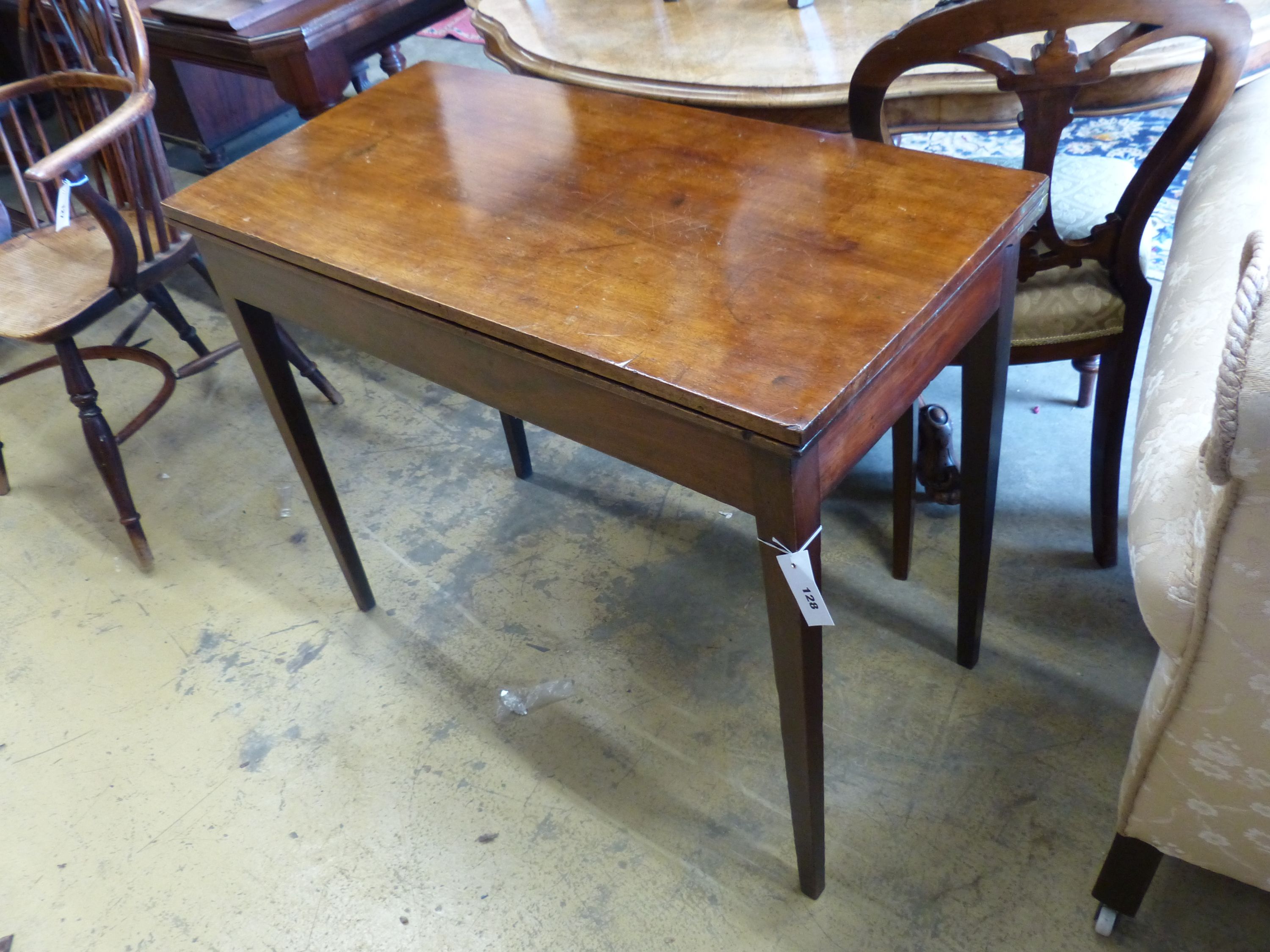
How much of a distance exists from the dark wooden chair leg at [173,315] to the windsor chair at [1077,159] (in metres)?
1.53

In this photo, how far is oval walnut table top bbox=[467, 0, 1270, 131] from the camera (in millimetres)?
1260

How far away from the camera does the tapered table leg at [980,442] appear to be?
1.10m

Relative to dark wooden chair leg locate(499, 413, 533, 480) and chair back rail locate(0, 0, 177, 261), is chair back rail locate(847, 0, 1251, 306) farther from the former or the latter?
chair back rail locate(0, 0, 177, 261)

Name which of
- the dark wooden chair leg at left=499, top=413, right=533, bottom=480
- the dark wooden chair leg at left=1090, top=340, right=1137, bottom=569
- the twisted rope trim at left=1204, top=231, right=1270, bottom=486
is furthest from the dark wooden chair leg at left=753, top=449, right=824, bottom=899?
the dark wooden chair leg at left=499, top=413, right=533, bottom=480

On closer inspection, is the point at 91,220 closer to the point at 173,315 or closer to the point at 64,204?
the point at 173,315

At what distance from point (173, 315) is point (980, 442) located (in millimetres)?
1782

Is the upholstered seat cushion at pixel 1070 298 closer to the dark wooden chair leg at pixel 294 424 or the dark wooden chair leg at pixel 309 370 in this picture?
the dark wooden chair leg at pixel 294 424

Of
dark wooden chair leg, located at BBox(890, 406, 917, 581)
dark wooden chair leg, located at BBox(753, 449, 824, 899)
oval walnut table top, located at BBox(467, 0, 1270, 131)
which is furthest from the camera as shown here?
dark wooden chair leg, located at BBox(890, 406, 917, 581)

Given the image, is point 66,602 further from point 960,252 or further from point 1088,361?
point 1088,361

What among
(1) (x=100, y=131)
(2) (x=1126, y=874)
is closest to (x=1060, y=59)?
(2) (x=1126, y=874)

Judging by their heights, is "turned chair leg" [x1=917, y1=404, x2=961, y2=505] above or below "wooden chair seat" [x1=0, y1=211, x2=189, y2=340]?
below

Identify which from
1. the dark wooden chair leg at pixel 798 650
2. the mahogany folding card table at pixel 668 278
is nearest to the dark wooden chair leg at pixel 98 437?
the mahogany folding card table at pixel 668 278

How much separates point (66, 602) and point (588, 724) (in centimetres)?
104

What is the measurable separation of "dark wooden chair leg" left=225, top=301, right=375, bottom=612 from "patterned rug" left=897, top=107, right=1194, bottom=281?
129 centimetres
